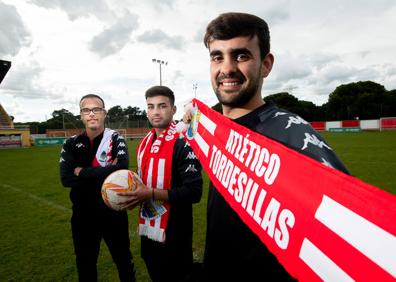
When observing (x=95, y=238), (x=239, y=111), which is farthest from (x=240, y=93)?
(x=95, y=238)

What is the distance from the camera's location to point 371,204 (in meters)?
0.83

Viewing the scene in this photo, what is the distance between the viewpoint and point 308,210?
39.6 inches

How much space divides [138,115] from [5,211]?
90375 millimetres

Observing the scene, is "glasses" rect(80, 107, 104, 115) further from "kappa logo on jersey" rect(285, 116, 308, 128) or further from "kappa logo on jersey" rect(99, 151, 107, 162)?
"kappa logo on jersey" rect(285, 116, 308, 128)

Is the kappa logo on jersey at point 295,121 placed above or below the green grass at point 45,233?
above

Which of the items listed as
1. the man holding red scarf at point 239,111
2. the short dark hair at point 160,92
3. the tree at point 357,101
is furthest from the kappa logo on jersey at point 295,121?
the tree at point 357,101

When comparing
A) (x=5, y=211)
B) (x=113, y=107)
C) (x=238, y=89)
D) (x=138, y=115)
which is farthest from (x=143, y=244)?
(x=113, y=107)

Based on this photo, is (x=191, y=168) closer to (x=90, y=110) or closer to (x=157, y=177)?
(x=157, y=177)

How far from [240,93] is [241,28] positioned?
32 centimetres

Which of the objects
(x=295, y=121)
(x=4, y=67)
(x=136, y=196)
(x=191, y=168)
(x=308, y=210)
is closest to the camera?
(x=308, y=210)

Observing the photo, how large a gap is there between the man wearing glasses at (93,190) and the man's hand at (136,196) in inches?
23.1

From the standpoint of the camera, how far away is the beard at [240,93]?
1.51m

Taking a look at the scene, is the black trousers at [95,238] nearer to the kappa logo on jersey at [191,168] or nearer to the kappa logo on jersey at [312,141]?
the kappa logo on jersey at [191,168]

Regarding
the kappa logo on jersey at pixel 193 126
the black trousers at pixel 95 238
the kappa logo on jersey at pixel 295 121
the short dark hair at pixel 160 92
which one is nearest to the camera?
the kappa logo on jersey at pixel 295 121
